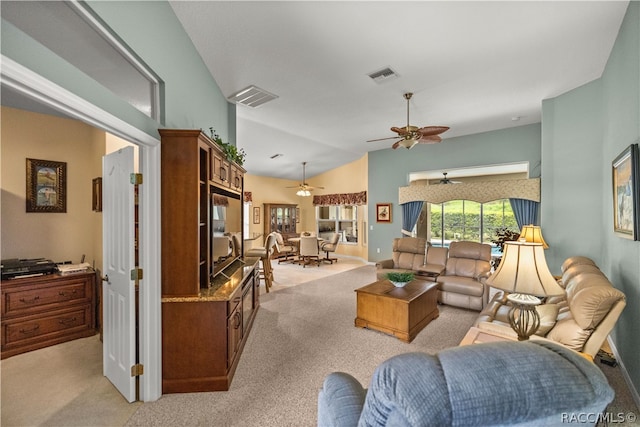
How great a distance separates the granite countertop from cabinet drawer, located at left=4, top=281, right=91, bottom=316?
157 cm

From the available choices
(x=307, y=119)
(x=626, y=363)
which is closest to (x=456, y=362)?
(x=626, y=363)

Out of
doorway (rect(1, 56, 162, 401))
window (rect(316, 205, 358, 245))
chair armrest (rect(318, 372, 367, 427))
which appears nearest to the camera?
chair armrest (rect(318, 372, 367, 427))

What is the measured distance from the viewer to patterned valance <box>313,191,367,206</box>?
8398mm

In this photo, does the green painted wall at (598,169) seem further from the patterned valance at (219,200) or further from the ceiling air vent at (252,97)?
the ceiling air vent at (252,97)

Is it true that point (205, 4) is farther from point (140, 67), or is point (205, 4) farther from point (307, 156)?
point (307, 156)

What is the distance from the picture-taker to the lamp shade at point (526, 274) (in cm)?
164

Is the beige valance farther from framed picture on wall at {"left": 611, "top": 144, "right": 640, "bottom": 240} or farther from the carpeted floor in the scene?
the carpeted floor

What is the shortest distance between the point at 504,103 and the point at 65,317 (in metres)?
6.49

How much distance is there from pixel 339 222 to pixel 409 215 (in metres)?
2.88

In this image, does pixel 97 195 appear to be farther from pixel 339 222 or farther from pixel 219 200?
pixel 339 222

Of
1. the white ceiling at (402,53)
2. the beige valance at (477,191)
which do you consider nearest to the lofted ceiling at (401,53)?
the white ceiling at (402,53)

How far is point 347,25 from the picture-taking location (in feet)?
8.29

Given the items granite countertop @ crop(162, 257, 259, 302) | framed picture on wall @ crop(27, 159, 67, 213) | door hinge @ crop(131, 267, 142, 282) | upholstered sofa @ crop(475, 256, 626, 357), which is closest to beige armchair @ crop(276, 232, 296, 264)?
granite countertop @ crop(162, 257, 259, 302)

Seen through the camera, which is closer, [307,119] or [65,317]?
[65,317]
